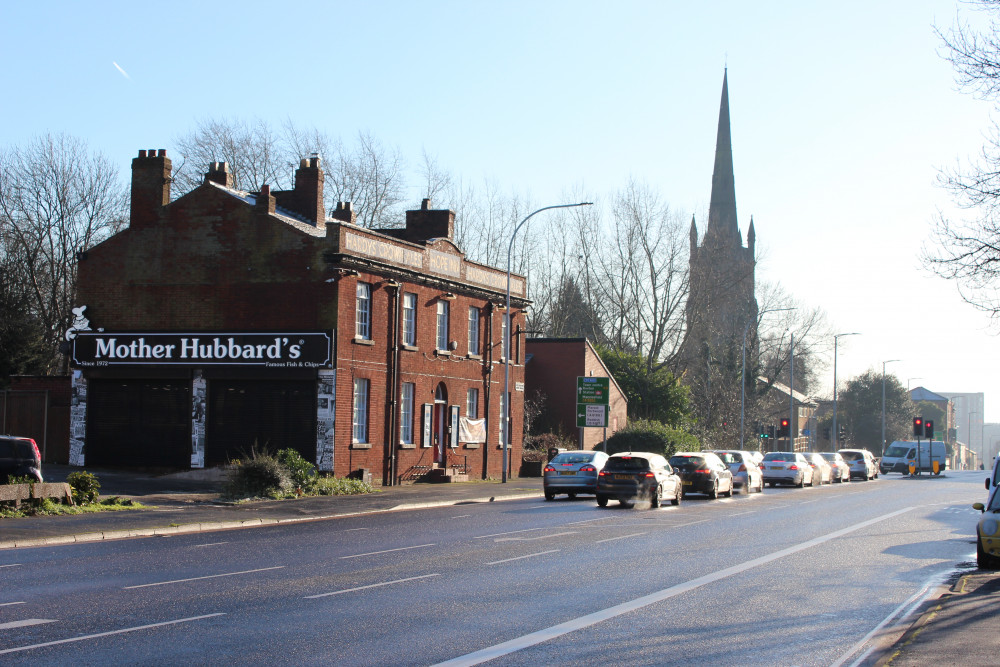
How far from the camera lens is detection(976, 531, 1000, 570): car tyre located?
49.6ft

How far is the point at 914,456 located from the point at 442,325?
154 ft

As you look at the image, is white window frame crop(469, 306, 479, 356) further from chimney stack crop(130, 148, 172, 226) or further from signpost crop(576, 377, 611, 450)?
chimney stack crop(130, 148, 172, 226)

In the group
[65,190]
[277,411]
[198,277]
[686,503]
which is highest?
[65,190]

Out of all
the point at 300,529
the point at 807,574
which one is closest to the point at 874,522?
the point at 807,574

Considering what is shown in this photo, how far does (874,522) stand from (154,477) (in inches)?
790

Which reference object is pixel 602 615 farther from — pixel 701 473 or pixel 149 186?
pixel 149 186

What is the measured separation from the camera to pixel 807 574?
14.7 meters

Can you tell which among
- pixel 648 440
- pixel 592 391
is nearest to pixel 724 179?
pixel 648 440

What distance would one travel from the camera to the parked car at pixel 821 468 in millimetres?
50403

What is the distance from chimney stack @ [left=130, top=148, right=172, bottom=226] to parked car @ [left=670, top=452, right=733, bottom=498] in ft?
60.5

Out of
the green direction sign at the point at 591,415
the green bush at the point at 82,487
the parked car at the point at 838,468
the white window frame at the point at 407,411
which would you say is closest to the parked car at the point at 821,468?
the parked car at the point at 838,468

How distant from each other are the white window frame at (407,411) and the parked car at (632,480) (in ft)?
29.6

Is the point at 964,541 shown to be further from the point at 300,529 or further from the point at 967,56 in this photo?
the point at 300,529

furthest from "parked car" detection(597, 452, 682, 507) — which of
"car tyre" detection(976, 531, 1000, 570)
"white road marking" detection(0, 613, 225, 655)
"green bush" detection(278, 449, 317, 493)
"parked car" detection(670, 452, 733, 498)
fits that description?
"white road marking" detection(0, 613, 225, 655)
